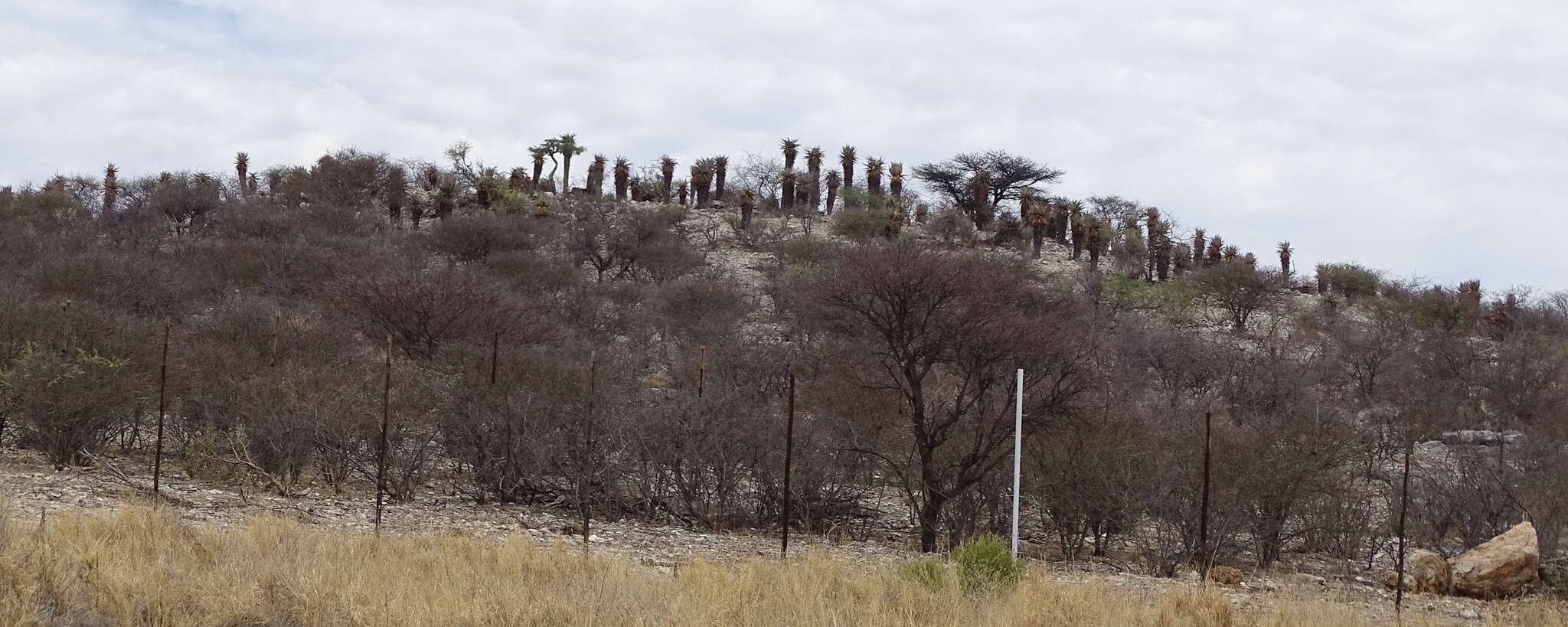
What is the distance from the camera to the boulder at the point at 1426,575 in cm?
1362

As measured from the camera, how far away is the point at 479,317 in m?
29.0

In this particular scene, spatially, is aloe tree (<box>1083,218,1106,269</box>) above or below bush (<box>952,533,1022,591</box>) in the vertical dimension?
above

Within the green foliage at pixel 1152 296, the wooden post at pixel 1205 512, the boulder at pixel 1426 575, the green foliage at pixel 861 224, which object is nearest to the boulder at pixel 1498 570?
the boulder at pixel 1426 575

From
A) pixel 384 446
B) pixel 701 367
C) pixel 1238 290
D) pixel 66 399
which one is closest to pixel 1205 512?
pixel 701 367

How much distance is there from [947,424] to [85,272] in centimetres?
2796

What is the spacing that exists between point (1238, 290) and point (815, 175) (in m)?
27.1

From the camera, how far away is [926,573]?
1074 centimetres

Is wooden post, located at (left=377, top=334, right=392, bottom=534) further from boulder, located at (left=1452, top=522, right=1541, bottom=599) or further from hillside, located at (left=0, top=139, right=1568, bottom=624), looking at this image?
boulder, located at (left=1452, top=522, right=1541, bottom=599)

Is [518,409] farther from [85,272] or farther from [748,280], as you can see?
[748,280]

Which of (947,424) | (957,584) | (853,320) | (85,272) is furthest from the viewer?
(85,272)

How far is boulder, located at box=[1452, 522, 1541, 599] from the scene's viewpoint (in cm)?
1345

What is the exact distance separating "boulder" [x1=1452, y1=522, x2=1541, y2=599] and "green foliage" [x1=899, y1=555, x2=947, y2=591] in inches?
251

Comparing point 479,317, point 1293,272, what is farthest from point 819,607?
point 1293,272

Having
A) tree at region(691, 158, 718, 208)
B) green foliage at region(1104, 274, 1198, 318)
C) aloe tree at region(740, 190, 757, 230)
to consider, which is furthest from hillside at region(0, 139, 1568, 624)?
tree at region(691, 158, 718, 208)
